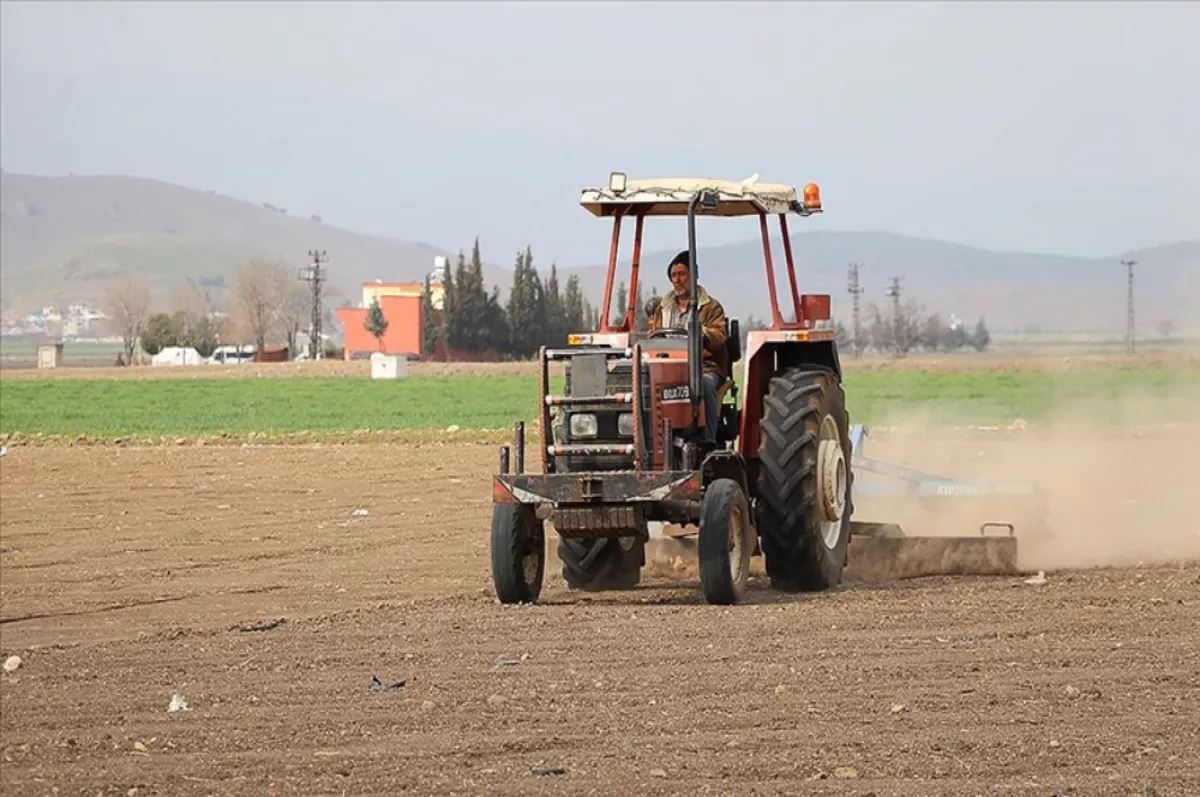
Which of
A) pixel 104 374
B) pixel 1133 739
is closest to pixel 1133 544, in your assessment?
pixel 1133 739

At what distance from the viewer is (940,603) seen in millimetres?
11828

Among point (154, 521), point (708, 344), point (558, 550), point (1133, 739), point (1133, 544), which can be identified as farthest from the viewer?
point (154, 521)

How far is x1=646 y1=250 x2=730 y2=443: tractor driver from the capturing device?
1253cm

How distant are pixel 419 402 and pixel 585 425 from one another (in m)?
44.1

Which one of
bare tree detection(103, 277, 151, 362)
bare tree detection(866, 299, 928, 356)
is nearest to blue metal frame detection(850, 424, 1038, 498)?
→ bare tree detection(103, 277, 151, 362)

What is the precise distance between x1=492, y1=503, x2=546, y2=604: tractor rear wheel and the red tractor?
0.04 ft

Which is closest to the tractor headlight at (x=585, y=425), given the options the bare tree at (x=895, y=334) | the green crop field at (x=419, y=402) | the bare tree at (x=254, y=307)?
the green crop field at (x=419, y=402)

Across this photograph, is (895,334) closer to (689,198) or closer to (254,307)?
(254,307)

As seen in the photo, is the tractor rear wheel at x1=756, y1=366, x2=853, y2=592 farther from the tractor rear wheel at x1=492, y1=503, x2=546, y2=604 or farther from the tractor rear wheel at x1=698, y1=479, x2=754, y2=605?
the tractor rear wheel at x1=492, y1=503, x2=546, y2=604

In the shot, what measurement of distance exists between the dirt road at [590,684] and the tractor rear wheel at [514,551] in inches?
9.8

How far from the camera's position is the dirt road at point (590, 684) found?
304 inches

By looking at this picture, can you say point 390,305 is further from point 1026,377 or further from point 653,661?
point 653,661

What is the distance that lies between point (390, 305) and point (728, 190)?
13722 cm

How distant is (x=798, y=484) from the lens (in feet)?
41.0
